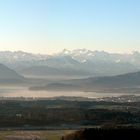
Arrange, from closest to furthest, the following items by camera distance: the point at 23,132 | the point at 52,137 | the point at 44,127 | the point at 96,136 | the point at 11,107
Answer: the point at 96,136
the point at 52,137
the point at 23,132
the point at 44,127
the point at 11,107

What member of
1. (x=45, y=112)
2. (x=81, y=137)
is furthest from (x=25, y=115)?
(x=81, y=137)

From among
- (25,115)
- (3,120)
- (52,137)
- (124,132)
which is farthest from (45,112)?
(124,132)

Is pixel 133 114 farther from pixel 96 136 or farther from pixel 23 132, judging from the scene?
pixel 96 136

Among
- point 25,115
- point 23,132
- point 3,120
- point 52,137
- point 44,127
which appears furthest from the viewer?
point 25,115

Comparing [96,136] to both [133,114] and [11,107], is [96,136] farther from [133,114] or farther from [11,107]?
[11,107]

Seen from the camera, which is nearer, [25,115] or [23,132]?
[23,132]

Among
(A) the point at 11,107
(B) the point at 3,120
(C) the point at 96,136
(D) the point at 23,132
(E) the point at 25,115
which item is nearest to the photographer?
(C) the point at 96,136

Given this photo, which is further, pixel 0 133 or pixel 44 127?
pixel 44 127

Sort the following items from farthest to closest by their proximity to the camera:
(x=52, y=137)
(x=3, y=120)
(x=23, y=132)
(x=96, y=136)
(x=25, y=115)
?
(x=25, y=115), (x=3, y=120), (x=23, y=132), (x=52, y=137), (x=96, y=136)
